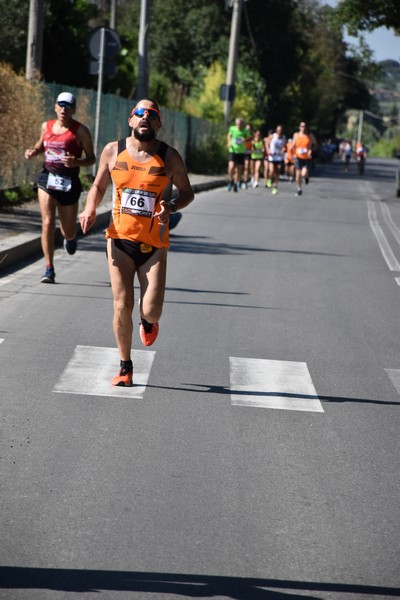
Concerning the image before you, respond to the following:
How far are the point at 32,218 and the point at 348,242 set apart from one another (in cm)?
524

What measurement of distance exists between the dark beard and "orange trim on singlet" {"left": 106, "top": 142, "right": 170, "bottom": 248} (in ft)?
0.49

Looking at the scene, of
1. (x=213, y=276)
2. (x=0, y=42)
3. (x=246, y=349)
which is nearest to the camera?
(x=246, y=349)

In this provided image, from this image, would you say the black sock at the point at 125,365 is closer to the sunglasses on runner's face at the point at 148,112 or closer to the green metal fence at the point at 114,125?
the sunglasses on runner's face at the point at 148,112

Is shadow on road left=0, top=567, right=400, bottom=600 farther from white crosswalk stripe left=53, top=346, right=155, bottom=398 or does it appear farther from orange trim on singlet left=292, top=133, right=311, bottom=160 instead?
orange trim on singlet left=292, top=133, right=311, bottom=160

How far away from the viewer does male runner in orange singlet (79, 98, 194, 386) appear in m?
7.71

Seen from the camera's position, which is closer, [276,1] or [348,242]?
[348,242]

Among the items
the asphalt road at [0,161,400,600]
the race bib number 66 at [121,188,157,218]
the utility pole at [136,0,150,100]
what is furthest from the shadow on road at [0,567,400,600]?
the utility pole at [136,0,150,100]

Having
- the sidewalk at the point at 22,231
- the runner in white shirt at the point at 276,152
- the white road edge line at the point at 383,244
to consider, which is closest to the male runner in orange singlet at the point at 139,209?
the sidewalk at the point at 22,231

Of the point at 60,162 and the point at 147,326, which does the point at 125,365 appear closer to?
the point at 147,326

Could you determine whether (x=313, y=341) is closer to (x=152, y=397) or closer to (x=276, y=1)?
(x=152, y=397)

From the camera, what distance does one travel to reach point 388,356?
32.1 feet

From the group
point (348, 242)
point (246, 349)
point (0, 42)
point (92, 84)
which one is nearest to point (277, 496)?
point (246, 349)

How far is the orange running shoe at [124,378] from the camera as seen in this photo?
7.95 m

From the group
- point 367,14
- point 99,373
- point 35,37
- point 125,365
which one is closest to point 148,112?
point 125,365
